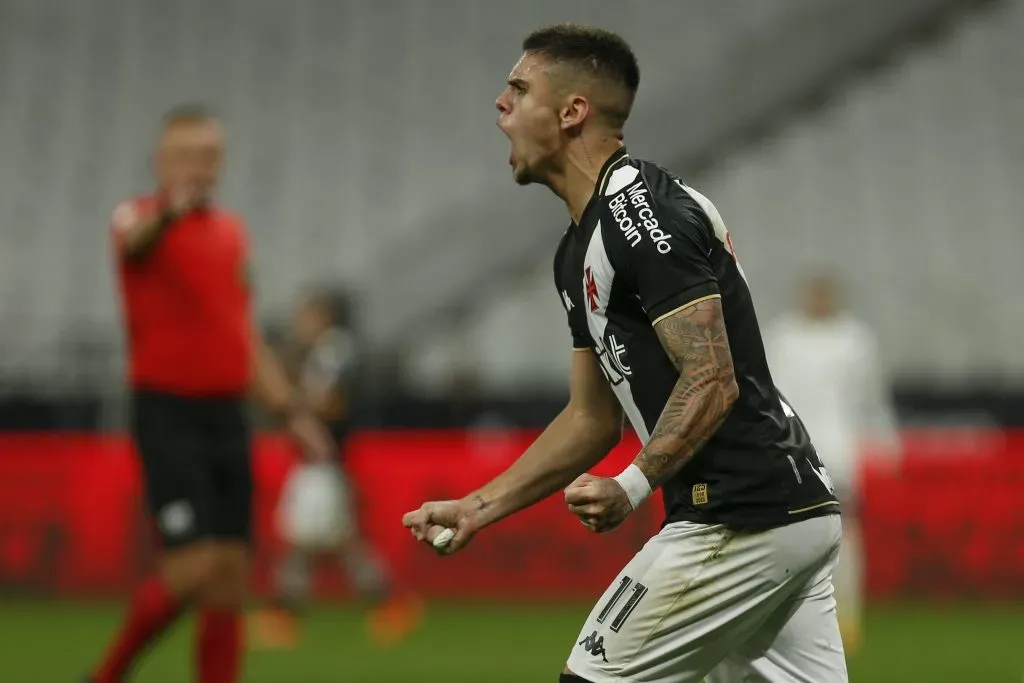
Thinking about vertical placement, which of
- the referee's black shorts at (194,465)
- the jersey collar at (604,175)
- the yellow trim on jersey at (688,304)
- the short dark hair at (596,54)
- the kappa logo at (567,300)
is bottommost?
the referee's black shorts at (194,465)

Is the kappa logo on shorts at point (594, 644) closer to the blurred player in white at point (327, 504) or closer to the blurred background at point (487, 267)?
the blurred background at point (487, 267)

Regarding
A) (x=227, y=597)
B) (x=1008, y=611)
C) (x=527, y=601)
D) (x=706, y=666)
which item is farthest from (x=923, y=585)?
(x=706, y=666)

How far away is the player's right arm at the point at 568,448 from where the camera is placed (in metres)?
4.34

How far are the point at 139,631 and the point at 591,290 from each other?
3.11 meters

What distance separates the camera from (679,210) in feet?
13.0

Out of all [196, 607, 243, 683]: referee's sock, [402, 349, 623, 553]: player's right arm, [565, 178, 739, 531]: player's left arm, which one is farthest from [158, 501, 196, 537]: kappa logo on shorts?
[565, 178, 739, 531]: player's left arm

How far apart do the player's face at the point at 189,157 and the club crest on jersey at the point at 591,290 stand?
2.77 metres

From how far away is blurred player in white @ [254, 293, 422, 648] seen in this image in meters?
11.3

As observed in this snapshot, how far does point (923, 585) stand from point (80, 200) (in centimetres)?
1075

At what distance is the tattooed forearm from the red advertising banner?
914cm

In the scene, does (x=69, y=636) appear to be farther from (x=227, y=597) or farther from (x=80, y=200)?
Answer: (x=80, y=200)

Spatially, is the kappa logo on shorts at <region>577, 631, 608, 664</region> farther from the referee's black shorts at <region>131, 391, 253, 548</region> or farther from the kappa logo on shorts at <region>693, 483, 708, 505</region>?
the referee's black shorts at <region>131, 391, 253, 548</region>

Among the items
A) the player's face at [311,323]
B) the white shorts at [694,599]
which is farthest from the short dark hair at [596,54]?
the player's face at [311,323]

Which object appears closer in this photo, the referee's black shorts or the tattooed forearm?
the tattooed forearm
